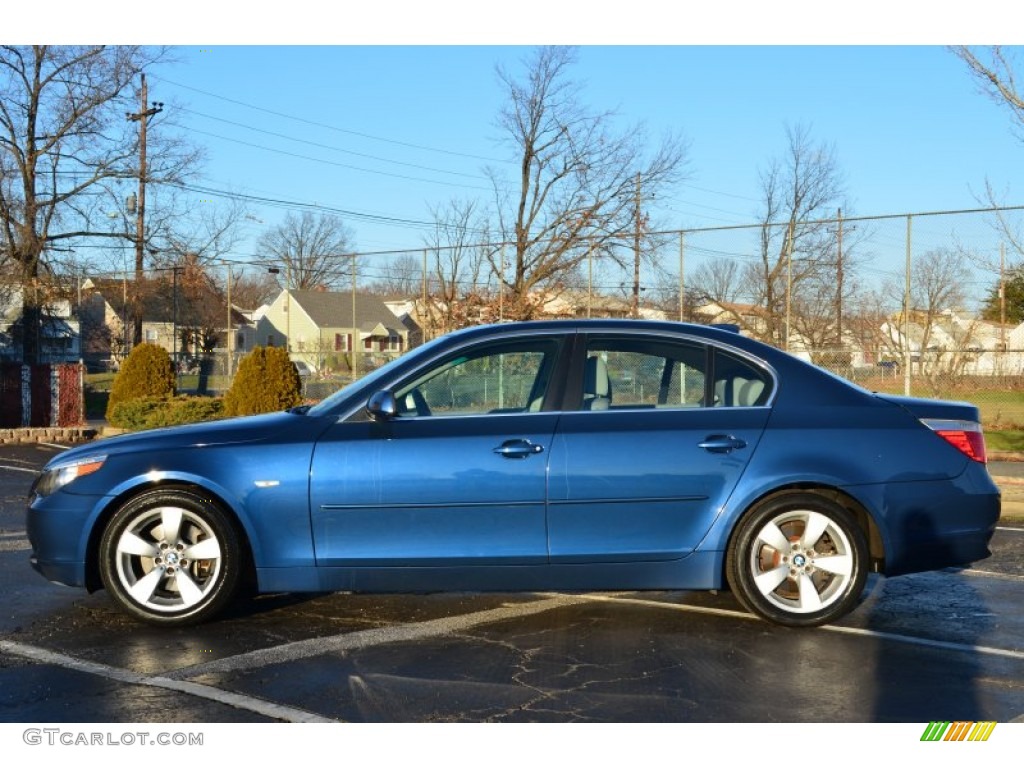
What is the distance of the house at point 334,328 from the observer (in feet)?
91.4

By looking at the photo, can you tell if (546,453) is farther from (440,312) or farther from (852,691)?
(440,312)

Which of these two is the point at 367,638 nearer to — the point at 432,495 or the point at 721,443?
the point at 432,495

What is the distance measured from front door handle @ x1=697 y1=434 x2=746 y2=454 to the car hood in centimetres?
208

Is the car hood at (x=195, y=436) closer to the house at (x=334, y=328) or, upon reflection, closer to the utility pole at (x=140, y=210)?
the house at (x=334, y=328)

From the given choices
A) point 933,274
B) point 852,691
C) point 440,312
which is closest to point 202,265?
point 440,312

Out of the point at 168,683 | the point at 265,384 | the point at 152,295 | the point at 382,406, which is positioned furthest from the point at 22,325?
the point at 168,683

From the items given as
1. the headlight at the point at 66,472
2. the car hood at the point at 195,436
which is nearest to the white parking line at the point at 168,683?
the headlight at the point at 66,472

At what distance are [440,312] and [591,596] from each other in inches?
740

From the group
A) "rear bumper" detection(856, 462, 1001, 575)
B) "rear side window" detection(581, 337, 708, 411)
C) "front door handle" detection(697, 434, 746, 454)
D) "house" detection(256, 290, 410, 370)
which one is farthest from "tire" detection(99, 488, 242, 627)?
"house" detection(256, 290, 410, 370)

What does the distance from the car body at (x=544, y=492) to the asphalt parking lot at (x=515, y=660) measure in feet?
0.90

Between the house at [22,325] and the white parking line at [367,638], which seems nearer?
the white parking line at [367,638]

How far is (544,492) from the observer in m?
5.73

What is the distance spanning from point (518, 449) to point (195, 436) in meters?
1.68

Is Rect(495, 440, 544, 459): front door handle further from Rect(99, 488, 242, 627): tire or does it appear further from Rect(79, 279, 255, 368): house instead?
Rect(79, 279, 255, 368): house
